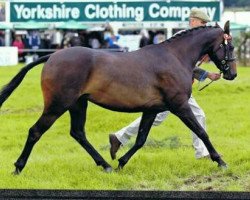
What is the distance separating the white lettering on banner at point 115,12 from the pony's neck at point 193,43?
2858cm

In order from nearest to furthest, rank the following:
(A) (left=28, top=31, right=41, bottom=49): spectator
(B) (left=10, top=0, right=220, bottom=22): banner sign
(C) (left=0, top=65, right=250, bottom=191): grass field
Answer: (C) (left=0, top=65, right=250, bottom=191): grass field → (B) (left=10, top=0, right=220, bottom=22): banner sign → (A) (left=28, top=31, right=41, bottom=49): spectator

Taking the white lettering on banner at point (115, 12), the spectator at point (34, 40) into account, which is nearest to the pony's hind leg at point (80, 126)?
the white lettering on banner at point (115, 12)

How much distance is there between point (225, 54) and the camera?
10.0 meters

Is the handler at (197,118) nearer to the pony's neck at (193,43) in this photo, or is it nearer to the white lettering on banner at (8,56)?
the pony's neck at (193,43)

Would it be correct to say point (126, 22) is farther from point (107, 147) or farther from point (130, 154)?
point (130, 154)

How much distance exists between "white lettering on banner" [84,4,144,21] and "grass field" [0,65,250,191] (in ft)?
64.9

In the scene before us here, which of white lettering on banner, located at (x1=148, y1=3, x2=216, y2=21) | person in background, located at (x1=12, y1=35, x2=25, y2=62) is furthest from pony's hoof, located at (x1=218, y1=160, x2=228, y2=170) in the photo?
person in background, located at (x1=12, y1=35, x2=25, y2=62)

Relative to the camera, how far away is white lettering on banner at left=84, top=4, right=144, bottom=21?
38469mm

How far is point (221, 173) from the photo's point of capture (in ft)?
32.1

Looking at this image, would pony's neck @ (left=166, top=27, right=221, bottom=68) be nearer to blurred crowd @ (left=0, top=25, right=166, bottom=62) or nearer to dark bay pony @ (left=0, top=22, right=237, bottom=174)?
dark bay pony @ (left=0, top=22, right=237, bottom=174)

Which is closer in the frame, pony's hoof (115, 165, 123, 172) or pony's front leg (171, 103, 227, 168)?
pony's front leg (171, 103, 227, 168)

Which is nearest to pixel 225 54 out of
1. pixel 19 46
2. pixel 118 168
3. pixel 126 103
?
pixel 126 103

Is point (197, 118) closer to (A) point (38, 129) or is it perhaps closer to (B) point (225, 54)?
(B) point (225, 54)

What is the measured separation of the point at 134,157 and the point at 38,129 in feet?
6.09
